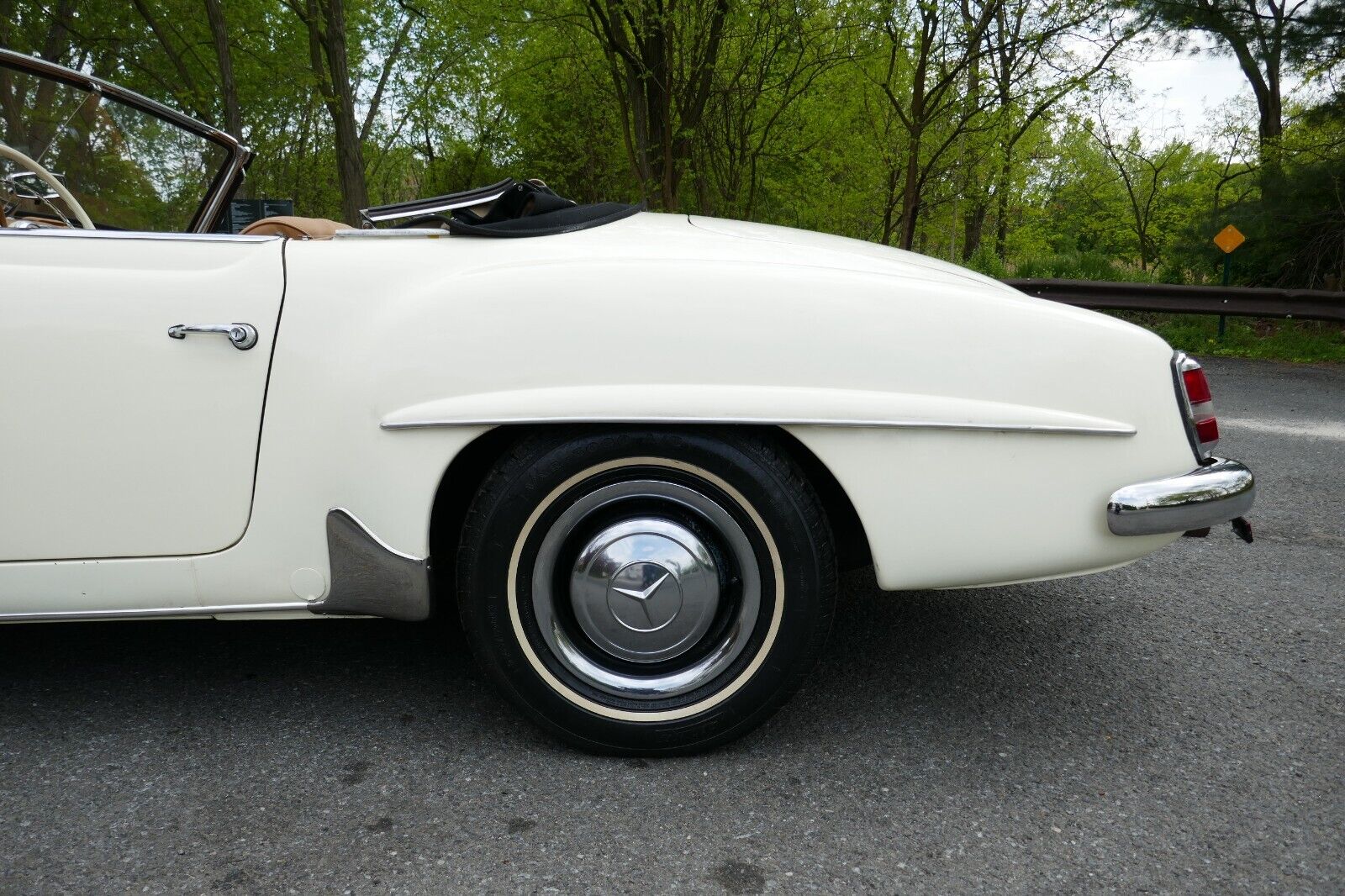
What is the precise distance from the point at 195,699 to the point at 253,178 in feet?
54.9

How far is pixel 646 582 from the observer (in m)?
2.07

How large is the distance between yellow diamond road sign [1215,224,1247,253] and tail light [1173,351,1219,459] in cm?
996

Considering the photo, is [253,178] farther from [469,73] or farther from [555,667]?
[555,667]

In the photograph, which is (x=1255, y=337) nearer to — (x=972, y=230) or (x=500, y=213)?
(x=500, y=213)

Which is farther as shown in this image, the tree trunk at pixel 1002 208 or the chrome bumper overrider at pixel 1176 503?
the tree trunk at pixel 1002 208

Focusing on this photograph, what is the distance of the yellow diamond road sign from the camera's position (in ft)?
35.1

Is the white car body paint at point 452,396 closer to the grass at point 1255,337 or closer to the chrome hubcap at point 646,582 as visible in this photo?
the chrome hubcap at point 646,582

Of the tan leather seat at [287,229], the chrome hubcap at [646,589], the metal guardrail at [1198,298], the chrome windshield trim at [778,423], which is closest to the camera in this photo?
the chrome windshield trim at [778,423]

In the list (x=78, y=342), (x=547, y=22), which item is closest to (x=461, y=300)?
(x=78, y=342)

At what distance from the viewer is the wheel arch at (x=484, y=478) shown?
2076mm

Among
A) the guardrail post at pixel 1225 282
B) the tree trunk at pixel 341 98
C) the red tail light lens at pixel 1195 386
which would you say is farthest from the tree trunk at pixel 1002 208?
the red tail light lens at pixel 1195 386

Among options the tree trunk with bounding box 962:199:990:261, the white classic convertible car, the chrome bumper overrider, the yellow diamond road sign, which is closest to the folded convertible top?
the white classic convertible car

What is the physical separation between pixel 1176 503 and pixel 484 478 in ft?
4.74

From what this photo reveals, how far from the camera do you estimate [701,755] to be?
214 centimetres
